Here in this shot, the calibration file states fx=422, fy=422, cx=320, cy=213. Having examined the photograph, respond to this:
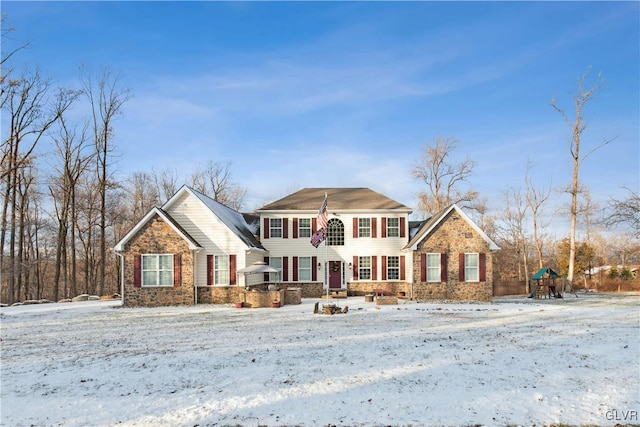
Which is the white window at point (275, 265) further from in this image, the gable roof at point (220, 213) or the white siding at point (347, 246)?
the gable roof at point (220, 213)

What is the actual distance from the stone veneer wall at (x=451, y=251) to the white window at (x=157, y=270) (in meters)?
13.1

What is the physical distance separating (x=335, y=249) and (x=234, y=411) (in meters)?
20.7

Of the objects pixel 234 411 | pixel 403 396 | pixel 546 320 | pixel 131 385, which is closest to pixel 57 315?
pixel 131 385

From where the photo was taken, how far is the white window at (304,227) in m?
26.8

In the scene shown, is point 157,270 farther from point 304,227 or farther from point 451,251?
point 451,251

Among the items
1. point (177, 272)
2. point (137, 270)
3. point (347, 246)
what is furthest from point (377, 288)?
point (137, 270)

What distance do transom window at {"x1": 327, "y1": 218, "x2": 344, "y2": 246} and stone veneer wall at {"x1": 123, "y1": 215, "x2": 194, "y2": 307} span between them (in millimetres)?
8873

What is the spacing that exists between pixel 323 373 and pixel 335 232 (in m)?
19.2

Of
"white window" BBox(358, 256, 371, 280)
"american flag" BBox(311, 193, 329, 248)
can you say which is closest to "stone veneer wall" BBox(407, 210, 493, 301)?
"white window" BBox(358, 256, 371, 280)

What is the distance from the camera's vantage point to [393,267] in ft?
86.5

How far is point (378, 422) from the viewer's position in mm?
5594

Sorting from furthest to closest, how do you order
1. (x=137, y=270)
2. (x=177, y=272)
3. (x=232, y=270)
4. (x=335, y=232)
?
1. (x=335, y=232)
2. (x=232, y=270)
3. (x=177, y=272)
4. (x=137, y=270)

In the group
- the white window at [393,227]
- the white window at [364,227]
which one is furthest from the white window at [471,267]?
the white window at [364,227]

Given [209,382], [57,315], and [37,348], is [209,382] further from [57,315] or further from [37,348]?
[57,315]
